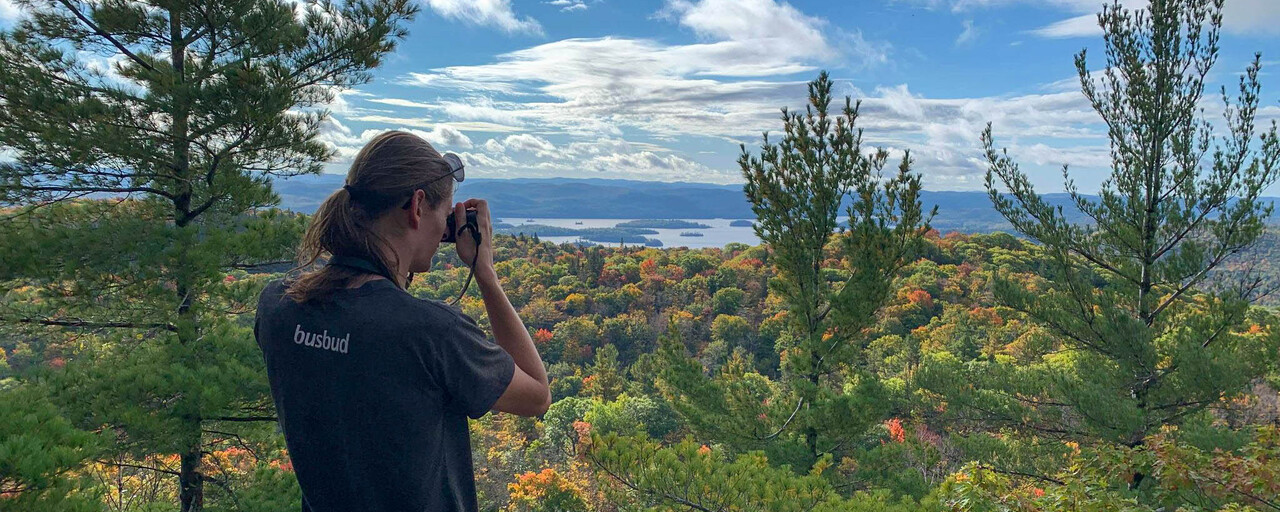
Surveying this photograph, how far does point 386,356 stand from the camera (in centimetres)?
105

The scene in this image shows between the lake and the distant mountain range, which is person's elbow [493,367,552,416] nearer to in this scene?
the lake

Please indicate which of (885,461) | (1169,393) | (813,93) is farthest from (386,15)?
(1169,393)

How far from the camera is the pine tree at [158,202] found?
4.25 metres

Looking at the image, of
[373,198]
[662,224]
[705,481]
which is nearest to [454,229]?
[373,198]

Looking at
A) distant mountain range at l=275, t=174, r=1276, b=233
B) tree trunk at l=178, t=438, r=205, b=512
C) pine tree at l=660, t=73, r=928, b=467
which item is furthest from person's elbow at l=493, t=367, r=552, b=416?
distant mountain range at l=275, t=174, r=1276, b=233

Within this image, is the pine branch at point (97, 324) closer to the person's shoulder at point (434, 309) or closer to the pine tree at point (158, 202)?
the pine tree at point (158, 202)

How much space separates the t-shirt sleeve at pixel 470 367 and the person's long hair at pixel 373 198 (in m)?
0.22

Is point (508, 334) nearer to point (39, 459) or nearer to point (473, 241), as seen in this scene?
point (473, 241)

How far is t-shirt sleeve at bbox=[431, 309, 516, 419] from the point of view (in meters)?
1.07

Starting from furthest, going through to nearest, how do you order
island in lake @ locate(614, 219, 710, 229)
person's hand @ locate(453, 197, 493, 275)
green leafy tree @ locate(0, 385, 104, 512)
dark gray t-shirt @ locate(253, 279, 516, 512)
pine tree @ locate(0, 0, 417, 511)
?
island in lake @ locate(614, 219, 710, 229) < pine tree @ locate(0, 0, 417, 511) < green leafy tree @ locate(0, 385, 104, 512) < person's hand @ locate(453, 197, 493, 275) < dark gray t-shirt @ locate(253, 279, 516, 512)

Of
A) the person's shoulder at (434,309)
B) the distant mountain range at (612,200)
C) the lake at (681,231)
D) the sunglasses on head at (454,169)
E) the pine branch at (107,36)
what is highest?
the pine branch at (107,36)

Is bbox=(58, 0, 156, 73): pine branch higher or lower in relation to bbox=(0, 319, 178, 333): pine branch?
higher

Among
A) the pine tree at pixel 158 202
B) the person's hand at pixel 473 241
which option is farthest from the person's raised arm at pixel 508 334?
the pine tree at pixel 158 202

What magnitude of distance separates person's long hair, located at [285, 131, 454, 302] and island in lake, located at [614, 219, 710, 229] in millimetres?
132057
